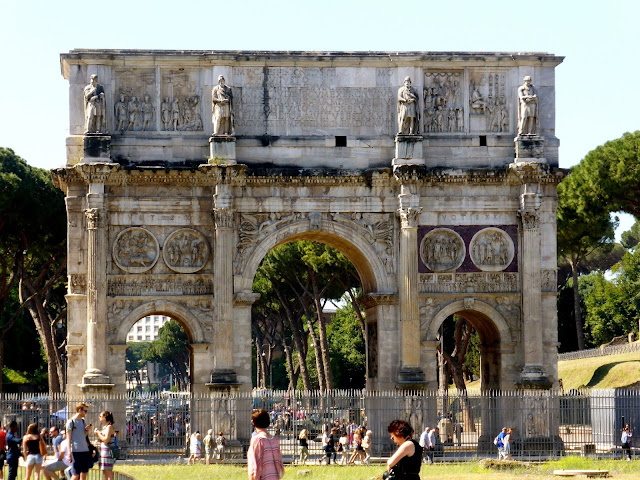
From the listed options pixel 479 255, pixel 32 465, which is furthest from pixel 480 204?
pixel 32 465

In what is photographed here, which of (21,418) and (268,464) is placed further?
(21,418)

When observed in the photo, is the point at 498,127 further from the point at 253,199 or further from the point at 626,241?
the point at 626,241

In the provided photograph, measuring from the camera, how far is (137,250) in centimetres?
3331

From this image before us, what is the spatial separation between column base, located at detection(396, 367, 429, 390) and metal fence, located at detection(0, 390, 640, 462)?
20cm

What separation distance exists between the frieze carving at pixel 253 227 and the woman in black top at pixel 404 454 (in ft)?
64.3

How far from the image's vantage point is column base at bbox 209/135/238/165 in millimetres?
33000

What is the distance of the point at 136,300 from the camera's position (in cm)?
3319

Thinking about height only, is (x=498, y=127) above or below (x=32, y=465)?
above

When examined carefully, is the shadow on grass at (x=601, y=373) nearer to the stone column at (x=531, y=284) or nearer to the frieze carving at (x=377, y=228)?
the stone column at (x=531, y=284)

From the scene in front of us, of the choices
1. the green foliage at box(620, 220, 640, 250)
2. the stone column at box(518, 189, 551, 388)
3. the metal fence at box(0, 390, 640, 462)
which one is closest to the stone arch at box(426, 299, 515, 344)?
the stone column at box(518, 189, 551, 388)

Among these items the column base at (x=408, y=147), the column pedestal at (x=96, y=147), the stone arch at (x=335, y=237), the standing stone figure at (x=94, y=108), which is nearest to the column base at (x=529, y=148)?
the column base at (x=408, y=147)

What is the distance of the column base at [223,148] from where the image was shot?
3300cm

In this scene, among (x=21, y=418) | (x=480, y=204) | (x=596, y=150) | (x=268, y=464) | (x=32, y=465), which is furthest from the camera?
(x=596, y=150)

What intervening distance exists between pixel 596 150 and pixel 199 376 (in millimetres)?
21635
